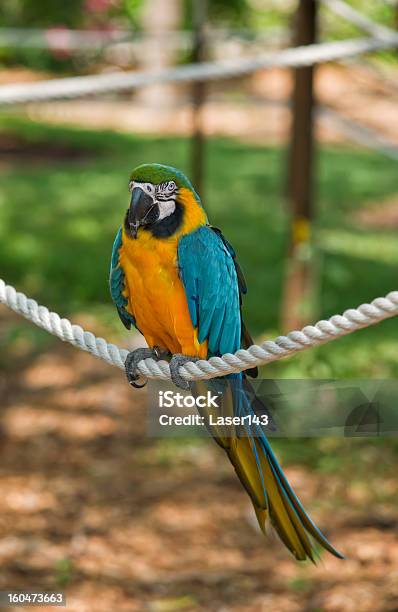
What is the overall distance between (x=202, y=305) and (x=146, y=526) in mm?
1323

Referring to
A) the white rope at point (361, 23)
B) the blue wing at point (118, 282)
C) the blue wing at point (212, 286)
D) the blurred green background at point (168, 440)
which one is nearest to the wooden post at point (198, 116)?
the white rope at point (361, 23)

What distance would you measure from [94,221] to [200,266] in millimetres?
3499

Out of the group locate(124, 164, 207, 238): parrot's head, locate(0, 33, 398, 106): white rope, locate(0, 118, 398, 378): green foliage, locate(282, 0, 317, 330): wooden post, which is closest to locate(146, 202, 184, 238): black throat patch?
locate(124, 164, 207, 238): parrot's head

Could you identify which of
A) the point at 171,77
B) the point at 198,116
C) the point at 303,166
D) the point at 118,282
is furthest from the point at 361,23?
the point at 118,282

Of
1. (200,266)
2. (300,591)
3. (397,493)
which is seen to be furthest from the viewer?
(397,493)

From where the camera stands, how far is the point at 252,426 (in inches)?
39.6

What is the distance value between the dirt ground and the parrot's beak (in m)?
1.24

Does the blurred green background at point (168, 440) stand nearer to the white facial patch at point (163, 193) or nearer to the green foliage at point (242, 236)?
the green foliage at point (242, 236)

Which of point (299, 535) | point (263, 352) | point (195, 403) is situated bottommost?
point (299, 535)

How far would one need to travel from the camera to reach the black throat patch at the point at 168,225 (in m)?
0.98

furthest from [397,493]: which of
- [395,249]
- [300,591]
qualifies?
[395,249]

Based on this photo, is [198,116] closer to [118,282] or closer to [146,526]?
[146,526]

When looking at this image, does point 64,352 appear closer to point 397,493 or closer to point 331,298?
point 331,298

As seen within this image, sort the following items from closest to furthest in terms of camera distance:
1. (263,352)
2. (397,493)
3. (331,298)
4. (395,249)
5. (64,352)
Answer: (263,352) → (397,493) → (64,352) → (331,298) → (395,249)
